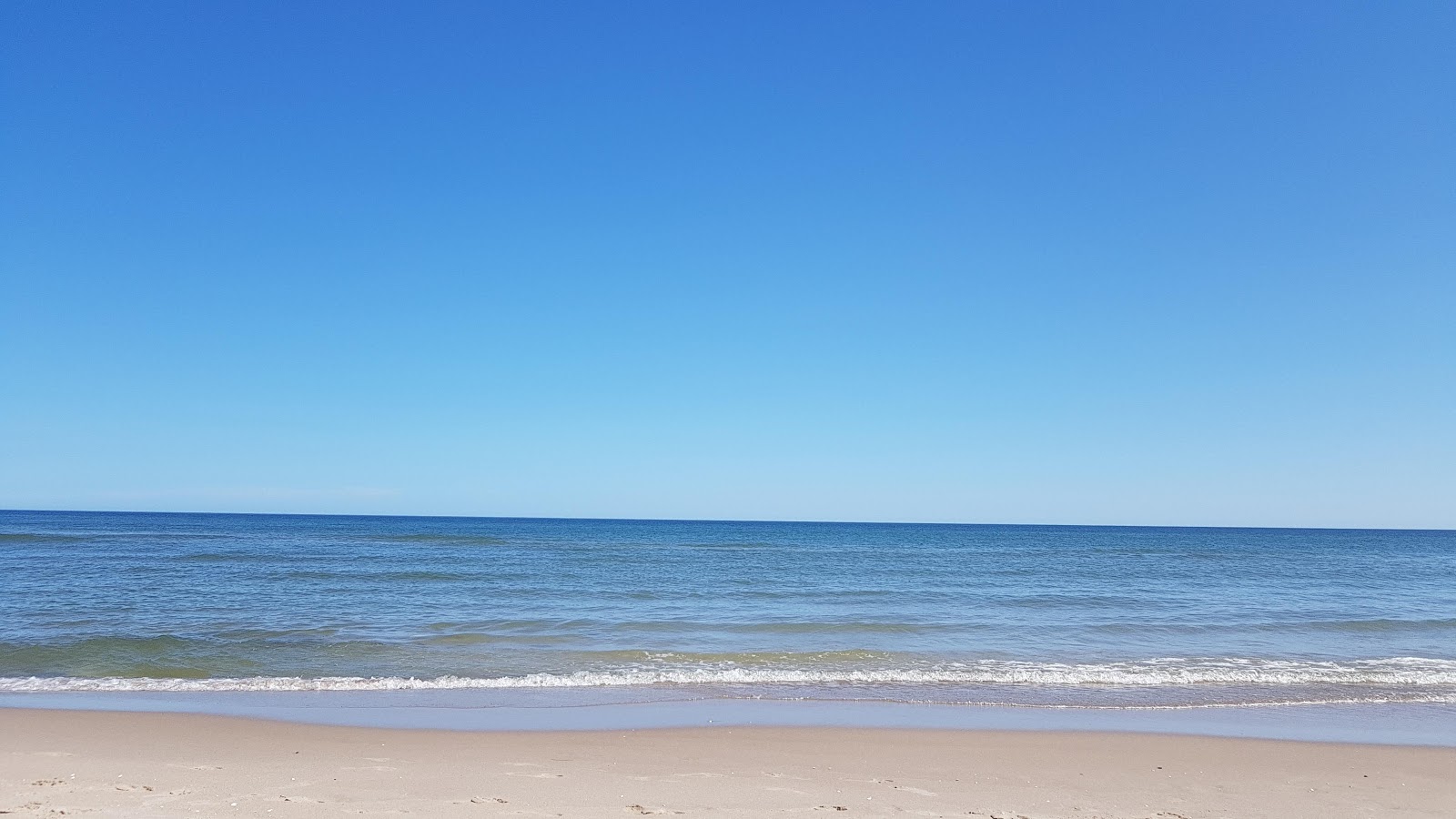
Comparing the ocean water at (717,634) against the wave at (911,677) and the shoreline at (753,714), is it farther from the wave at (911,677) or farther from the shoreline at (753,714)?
the shoreline at (753,714)

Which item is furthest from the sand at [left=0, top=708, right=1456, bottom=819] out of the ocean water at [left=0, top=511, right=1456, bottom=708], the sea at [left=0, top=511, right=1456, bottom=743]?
the ocean water at [left=0, top=511, right=1456, bottom=708]

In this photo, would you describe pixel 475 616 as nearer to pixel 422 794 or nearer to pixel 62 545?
pixel 422 794

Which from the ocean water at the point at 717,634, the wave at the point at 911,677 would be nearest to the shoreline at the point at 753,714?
the ocean water at the point at 717,634

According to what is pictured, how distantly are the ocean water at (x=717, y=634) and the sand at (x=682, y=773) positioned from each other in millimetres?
2146

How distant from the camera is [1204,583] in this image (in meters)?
31.2

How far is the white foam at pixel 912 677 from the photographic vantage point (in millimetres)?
11836

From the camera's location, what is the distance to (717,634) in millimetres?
17000

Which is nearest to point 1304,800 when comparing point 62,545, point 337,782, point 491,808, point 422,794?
point 491,808

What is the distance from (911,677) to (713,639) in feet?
15.2

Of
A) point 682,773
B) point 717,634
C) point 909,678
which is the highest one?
point 682,773

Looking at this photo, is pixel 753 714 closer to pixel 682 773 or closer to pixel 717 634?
pixel 682 773

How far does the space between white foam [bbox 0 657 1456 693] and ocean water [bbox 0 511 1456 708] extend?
59 millimetres

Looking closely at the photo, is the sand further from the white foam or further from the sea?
the white foam

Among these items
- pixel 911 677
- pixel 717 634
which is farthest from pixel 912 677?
pixel 717 634
